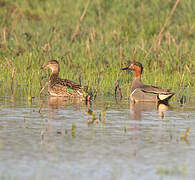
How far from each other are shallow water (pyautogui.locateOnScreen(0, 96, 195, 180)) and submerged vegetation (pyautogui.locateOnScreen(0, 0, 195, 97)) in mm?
2241

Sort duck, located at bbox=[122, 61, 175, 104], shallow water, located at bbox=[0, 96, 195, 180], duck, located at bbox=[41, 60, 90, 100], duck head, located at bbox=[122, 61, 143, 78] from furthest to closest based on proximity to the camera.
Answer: duck head, located at bbox=[122, 61, 143, 78]
duck, located at bbox=[41, 60, 90, 100]
duck, located at bbox=[122, 61, 175, 104]
shallow water, located at bbox=[0, 96, 195, 180]

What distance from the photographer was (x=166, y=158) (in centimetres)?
757

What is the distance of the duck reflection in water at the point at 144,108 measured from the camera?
425 inches

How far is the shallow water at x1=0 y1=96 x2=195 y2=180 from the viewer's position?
6.96m

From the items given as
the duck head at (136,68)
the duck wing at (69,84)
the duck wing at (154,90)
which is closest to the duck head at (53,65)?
the duck wing at (69,84)

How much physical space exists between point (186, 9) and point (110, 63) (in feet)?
17.8

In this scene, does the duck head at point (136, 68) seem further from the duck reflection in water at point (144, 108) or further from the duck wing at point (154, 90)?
the duck reflection in water at point (144, 108)

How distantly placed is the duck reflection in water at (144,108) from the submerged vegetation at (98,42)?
3.51ft

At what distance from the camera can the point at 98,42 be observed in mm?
18016

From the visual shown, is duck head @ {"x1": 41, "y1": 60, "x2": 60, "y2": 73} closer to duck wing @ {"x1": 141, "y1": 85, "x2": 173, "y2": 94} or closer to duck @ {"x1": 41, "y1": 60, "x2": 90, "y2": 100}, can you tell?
duck @ {"x1": 41, "y1": 60, "x2": 90, "y2": 100}

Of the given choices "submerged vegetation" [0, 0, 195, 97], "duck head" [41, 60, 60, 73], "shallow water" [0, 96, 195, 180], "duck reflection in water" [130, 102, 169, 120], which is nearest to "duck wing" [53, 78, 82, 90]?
"submerged vegetation" [0, 0, 195, 97]

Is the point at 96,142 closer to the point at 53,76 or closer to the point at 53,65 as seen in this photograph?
the point at 53,76

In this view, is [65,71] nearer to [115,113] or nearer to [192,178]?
[115,113]

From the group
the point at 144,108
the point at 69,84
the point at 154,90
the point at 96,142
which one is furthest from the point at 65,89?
the point at 96,142
